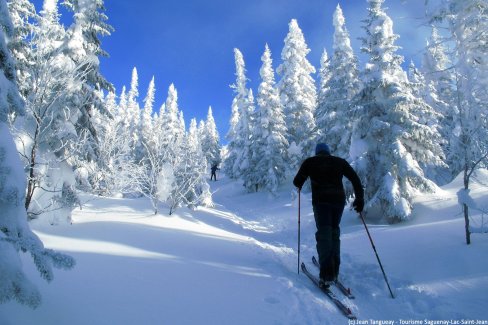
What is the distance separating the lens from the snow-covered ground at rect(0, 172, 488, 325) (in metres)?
3.62

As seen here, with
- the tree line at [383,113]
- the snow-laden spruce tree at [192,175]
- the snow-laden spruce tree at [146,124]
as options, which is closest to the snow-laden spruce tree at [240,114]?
the tree line at [383,113]

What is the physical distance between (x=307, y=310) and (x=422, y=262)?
332 centimetres

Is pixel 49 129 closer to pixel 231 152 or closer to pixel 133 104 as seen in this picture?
pixel 231 152

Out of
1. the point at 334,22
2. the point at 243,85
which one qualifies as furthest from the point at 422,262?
the point at 243,85

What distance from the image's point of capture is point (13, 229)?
2.59 metres

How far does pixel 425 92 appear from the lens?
98.3 feet

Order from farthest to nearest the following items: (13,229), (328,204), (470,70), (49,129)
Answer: (49,129) → (470,70) → (328,204) → (13,229)

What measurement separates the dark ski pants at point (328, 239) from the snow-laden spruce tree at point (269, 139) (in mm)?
20942

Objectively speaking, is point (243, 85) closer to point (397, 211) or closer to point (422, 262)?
point (397, 211)

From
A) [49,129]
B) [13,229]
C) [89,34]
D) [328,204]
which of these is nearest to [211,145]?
[89,34]

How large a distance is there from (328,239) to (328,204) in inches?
25.1

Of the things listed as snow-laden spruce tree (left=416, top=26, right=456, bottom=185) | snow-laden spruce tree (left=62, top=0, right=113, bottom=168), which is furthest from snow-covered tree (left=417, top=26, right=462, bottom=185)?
snow-laden spruce tree (left=62, top=0, right=113, bottom=168)

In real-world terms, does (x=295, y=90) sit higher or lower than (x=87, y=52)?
higher

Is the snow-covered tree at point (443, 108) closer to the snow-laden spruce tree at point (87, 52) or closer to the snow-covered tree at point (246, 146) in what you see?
the snow-covered tree at point (246, 146)
